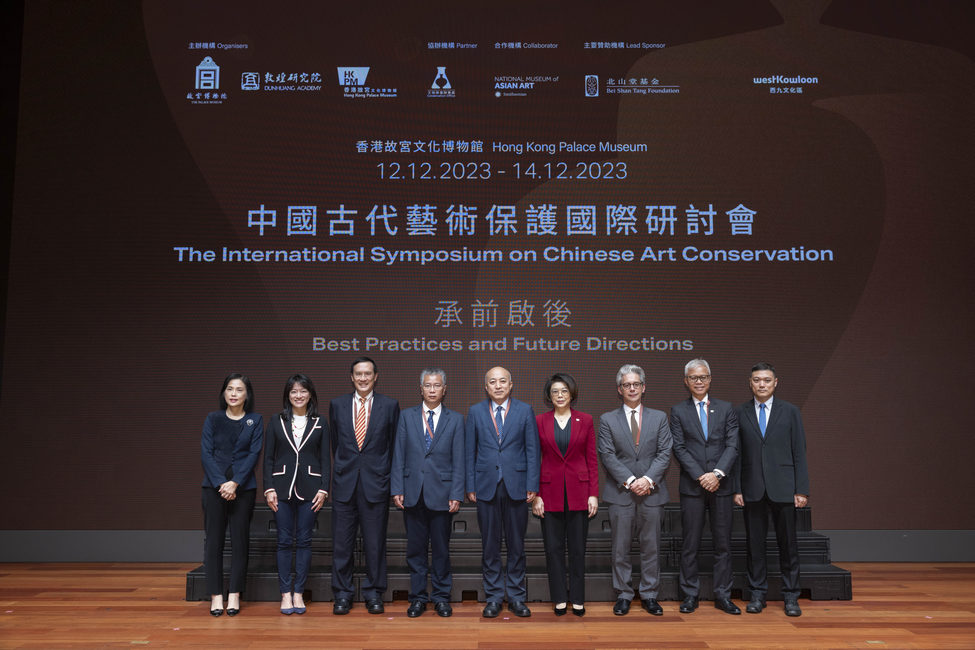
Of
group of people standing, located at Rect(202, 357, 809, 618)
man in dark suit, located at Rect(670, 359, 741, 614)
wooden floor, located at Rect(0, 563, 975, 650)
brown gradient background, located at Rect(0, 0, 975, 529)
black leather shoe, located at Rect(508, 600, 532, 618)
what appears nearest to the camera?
wooden floor, located at Rect(0, 563, 975, 650)

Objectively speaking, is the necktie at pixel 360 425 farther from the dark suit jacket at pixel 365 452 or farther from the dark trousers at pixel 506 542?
the dark trousers at pixel 506 542

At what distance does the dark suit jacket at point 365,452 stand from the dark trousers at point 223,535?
19.6 inches

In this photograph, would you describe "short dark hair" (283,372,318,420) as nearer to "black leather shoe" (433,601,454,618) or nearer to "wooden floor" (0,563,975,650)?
"wooden floor" (0,563,975,650)

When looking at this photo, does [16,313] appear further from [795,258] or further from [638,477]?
[795,258]

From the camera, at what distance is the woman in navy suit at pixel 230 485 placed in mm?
3850

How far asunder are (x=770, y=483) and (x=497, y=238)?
2.38 meters

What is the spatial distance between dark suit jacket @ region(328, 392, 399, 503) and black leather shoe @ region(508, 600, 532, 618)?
2.82ft

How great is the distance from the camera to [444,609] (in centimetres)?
378

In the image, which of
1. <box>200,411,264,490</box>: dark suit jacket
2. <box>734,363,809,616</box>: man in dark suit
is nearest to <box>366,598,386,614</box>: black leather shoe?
<box>200,411,264,490</box>: dark suit jacket

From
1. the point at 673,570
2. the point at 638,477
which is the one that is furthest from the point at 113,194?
the point at 673,570

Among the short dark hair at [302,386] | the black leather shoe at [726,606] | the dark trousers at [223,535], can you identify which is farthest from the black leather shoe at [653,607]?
the dark trousers at [223,535]

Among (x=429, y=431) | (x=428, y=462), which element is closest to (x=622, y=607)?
(x=428, y=462)

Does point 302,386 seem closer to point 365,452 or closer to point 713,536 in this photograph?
point 365,452

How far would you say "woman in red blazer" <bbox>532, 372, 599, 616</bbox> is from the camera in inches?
150
